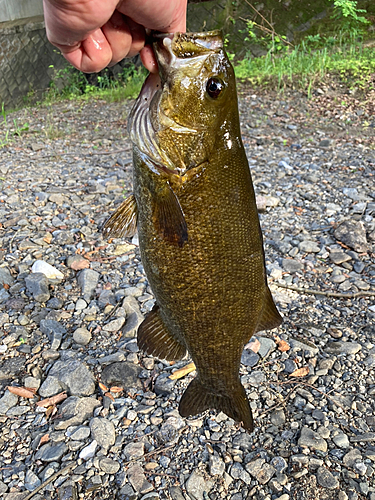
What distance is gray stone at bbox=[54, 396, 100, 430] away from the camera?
292 centimetres

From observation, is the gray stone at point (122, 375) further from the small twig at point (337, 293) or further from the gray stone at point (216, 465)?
the small twig at point (337, 293)

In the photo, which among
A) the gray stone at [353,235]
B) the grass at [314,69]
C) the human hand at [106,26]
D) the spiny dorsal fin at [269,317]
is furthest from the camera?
the grass at [314,69]

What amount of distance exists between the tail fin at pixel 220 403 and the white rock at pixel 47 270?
2256 mm

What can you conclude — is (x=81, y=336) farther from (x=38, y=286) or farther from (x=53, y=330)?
(x=38, y=286)

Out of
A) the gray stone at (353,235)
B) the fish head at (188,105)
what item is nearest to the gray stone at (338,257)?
the gray stone at (353,235)

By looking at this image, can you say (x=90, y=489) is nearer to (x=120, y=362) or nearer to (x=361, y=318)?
(x=120, y=362)

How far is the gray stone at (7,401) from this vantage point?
3.00m

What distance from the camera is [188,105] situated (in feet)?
6.16

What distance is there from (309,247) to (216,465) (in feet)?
8.42

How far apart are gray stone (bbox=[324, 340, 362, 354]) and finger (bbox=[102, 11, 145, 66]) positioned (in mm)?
2454

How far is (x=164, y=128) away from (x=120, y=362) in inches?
76.9

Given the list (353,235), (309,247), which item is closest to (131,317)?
(309,247)

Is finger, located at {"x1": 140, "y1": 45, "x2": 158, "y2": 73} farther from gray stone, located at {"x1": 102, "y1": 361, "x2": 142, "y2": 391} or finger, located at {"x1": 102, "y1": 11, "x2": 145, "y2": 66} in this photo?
gray stone, located at {"x1": 102, "y1": 361, "x2": 142, "y2": 391}

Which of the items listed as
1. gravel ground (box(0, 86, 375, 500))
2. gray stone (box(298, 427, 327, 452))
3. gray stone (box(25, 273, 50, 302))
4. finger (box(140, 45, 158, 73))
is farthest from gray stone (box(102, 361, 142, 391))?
finger (box(140, 45, 158, 73))
